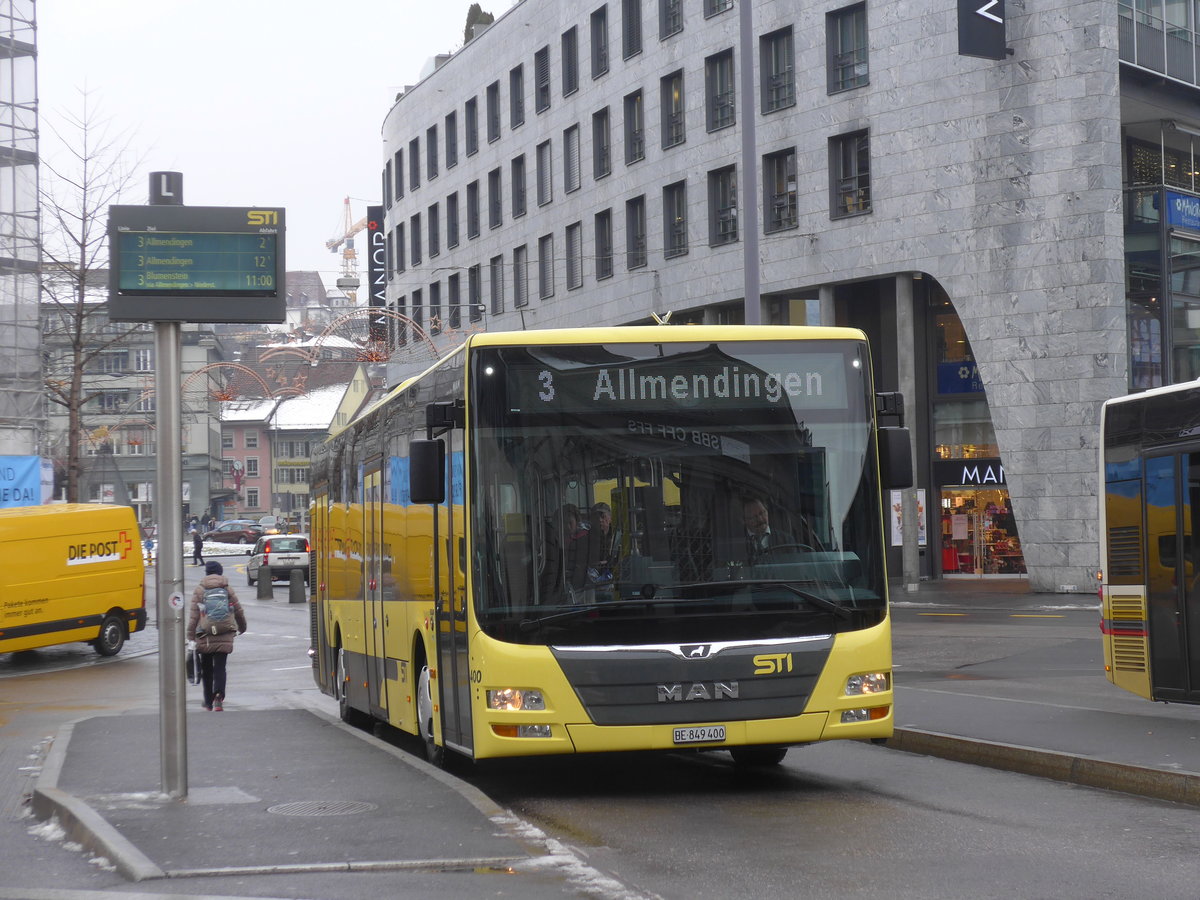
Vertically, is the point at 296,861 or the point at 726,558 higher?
the point at 726,558

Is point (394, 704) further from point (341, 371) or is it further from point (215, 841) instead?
point (341, 371)

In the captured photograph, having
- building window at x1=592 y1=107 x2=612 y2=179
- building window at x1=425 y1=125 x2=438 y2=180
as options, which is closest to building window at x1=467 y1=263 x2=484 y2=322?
building window at x1=425 y1=125 x2=438 y2=180

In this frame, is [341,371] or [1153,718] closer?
[1153,718]

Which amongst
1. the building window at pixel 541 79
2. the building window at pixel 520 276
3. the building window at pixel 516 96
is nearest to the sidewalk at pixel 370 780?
the building window at pixel 520 276

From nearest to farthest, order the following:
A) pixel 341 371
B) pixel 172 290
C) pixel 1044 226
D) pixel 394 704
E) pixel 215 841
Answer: pixel 215 841 → pixel 172 290 → pixel 394 704 → pixel 1044 226 → pixel 341 371

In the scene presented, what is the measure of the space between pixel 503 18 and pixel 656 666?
4793 centimetres

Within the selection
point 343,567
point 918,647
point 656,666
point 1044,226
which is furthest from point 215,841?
point 1044,226

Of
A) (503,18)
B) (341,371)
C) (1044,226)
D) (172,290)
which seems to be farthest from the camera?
(341,371)

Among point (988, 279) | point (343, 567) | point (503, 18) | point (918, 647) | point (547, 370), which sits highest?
point (503, 18)

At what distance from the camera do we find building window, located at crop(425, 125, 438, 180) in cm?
6297

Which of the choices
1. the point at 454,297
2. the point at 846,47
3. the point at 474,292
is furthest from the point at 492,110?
the point at 846,47

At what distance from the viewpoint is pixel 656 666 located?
9711 millimetres

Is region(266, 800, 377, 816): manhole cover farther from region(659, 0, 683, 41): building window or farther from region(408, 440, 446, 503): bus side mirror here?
region(659, 0, 683, 41): building window

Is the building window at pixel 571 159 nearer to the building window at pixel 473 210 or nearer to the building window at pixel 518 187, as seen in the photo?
the building window at pixel 518 187
